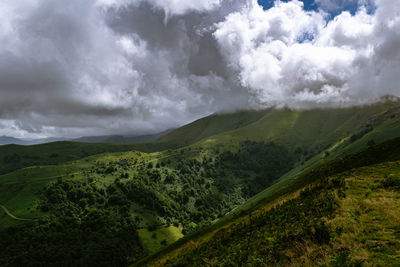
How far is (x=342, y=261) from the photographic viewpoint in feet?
32.4

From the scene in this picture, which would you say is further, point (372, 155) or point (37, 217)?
point (37, 217)

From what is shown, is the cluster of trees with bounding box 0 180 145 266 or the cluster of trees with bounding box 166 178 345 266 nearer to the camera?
the cluster of trees with bounding box 166 178 345 266

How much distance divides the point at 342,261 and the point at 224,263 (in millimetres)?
9769

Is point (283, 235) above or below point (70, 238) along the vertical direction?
above

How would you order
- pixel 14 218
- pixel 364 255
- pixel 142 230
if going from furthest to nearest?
pixel 142 230, pixel 14 218, pixel 364 255

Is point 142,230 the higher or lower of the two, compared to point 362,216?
lower

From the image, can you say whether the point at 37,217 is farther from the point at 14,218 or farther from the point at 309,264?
the point at 309,264

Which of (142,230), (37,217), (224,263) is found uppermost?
(224,263)

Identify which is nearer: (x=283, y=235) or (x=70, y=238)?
(x=283, y=235)

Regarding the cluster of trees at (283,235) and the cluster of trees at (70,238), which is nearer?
the cluster of trees at (283,235)

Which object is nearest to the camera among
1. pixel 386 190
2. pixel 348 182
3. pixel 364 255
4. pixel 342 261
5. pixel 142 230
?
pixel 342 261

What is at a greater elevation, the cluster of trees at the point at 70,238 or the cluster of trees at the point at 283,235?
the cluster of trees at the point at 283,235

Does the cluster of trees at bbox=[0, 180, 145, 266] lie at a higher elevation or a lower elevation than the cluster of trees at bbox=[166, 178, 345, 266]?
lower

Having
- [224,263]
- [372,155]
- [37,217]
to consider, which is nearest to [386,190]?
[224,263]
